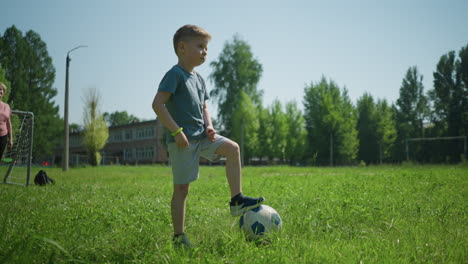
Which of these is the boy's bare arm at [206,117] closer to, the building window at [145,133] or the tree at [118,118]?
the building window at [145,133]

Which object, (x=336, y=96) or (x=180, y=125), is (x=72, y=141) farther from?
(x=180, y=125)

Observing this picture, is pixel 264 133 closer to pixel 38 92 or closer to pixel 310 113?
pixel 310 113

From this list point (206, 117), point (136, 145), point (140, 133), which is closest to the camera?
point (206, 117)

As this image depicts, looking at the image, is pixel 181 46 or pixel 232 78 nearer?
pixel 181 46

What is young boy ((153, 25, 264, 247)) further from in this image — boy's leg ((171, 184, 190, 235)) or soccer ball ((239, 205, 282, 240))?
soccer ball ((239, 205, 282, 240))

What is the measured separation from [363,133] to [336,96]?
958cm

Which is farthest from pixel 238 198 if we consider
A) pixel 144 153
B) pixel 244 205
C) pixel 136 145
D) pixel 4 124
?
pixel 136 145

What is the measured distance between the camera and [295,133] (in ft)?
153

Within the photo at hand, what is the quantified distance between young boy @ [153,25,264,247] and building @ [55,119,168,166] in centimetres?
5205

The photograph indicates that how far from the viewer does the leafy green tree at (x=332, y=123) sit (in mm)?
41812

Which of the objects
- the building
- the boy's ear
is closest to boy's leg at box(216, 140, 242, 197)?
the boy's ear

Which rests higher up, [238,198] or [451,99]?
[451,99]

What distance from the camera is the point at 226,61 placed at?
140 feet

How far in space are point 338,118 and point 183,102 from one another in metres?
40.7
